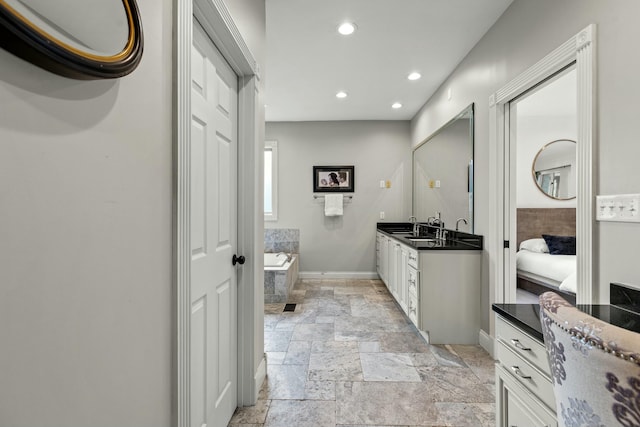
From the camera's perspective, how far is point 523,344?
107 cm

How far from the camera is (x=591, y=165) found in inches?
57.6

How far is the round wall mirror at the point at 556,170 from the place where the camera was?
4.33 metres

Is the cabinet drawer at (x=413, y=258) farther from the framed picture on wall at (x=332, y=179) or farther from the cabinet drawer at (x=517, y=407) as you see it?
the framed picture on wall at (x=332, y=179)

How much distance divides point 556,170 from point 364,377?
14.2 feet

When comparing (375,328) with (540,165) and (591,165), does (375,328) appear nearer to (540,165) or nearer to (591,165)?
(591,165)

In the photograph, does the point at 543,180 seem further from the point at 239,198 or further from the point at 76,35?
the point at 76,35

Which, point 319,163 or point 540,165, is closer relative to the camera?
point 540,165

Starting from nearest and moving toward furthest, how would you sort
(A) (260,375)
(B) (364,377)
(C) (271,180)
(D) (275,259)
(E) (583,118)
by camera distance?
(E) (583,118) < (A) (260,375) < (B) (364,377) < (D) (275,259) < (C) (271,180)

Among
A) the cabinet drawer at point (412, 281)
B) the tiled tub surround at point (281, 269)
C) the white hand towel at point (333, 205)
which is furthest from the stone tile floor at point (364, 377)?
the white hand towel at point (333, 205)

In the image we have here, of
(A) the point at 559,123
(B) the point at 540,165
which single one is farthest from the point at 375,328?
(A) the point at 559,123

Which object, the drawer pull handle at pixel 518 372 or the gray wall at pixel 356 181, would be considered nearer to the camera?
the drawer pull handle at pixel 518 372

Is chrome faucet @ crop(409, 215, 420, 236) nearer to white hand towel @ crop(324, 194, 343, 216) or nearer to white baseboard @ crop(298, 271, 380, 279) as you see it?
white baseboard @ crop(298, 271, 380, 279)

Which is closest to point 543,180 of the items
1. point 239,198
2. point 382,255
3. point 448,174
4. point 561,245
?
point 561,245

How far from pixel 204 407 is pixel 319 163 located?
4.23m
